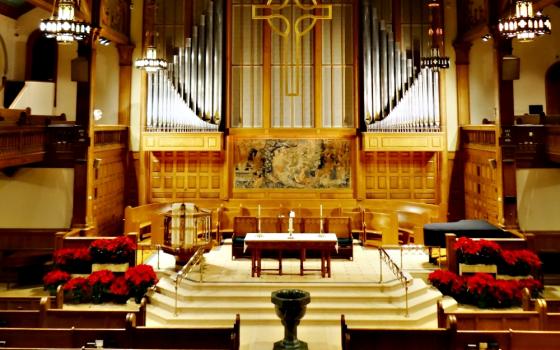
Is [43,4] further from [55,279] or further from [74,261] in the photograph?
[55,279]

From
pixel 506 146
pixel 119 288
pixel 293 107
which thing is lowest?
pixel 119 288

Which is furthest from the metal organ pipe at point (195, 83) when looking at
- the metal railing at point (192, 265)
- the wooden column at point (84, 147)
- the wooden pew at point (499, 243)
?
the wooden pew at point (499, 243)

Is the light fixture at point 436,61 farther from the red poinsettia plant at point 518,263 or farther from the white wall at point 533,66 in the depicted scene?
the red poinsettia plant at point 518,263

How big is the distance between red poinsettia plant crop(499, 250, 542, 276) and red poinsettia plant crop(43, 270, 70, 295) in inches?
352

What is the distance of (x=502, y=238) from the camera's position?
39.0 ft

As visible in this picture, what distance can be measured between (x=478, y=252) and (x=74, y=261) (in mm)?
8447

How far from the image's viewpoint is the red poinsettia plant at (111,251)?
11.4 meters

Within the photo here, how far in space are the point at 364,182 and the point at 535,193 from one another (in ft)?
16.4

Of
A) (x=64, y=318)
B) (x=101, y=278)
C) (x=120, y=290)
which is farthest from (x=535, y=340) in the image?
(x=101, y=278)

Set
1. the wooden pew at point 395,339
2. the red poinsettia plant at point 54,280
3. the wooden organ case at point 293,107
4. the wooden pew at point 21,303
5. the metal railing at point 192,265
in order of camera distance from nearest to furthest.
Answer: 1. the wooden pew at point 395,339
2. the wooden pew at point 21,303
3. the metal railing at point 192,265
4. the red poinsettia plant at point 54,280
5. the wooden organ case at point 293,107

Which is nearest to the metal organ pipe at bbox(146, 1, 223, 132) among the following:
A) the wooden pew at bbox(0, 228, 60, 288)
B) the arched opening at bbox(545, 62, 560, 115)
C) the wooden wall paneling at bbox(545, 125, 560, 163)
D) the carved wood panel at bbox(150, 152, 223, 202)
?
the carved wood panel at bbox(150, 152, 223, 202)

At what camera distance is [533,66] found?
1645 centimetres

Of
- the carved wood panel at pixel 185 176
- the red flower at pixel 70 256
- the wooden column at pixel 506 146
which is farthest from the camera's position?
the carved wood panel at pixel 185 176

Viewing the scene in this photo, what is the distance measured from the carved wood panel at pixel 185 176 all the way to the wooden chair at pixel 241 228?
146 inches
